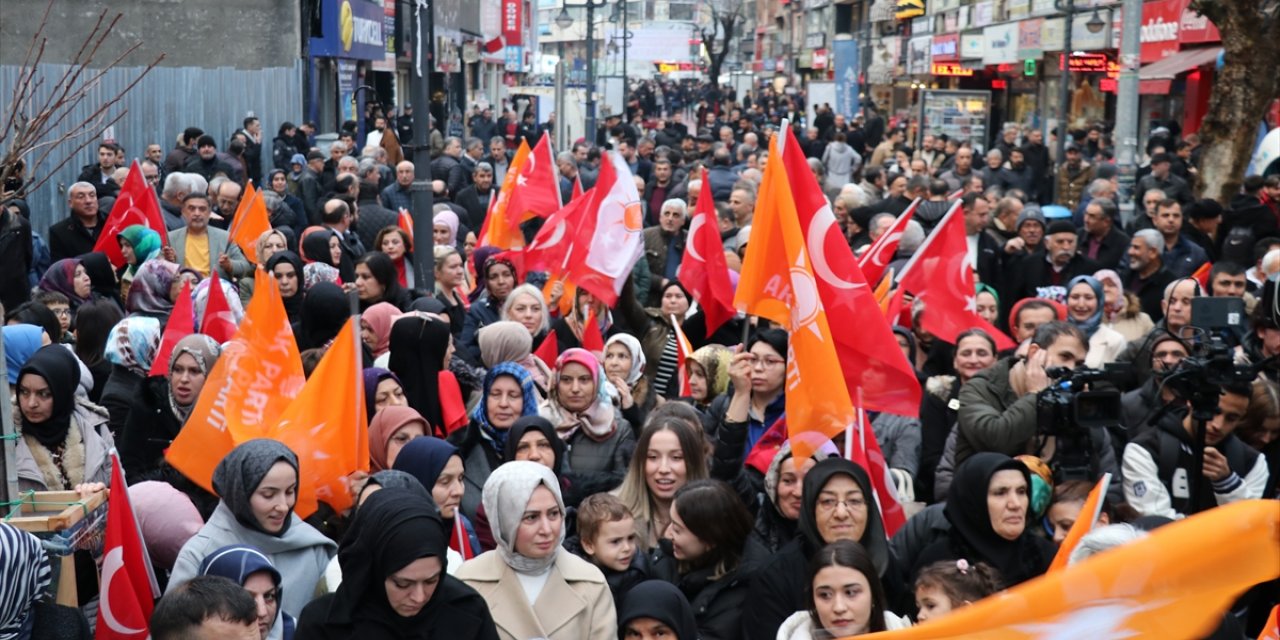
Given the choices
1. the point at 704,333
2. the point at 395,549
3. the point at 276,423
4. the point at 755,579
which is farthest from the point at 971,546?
the point at 704,333

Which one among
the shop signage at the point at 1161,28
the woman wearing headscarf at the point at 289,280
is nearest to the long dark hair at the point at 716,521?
the woman wearing headscarf at the point at 289,280

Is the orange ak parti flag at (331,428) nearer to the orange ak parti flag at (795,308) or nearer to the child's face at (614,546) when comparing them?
the child's face at (614,546)

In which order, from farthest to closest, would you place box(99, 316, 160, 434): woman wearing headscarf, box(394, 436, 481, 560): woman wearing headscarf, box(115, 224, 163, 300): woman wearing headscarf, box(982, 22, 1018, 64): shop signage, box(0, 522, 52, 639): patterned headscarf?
1. box(982, 22, 1018, 64): shop signage
2. box(115, 224, 163, 300): woman wearing headscarf
3. box(99, 316, 160, 434): woman wearing headscarf
4. box(394, 436, 481, 560): woman wearing headscarf
5. box(0, 522, 52, 639): patterned headscarf

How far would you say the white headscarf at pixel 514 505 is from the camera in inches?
194

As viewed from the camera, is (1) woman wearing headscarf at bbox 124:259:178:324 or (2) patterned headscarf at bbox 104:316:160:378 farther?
(1) woman wearing headscarf at bbox 124:259:178:324

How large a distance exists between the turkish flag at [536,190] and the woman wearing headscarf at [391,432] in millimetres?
6895

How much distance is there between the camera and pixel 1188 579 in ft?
10.2

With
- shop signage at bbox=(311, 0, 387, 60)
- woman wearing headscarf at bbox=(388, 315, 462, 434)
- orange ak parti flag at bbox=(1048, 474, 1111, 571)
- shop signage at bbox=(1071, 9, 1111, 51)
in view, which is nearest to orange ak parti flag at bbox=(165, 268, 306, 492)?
woman wearing headscarf at bbox=(388, 315, 462, 434)

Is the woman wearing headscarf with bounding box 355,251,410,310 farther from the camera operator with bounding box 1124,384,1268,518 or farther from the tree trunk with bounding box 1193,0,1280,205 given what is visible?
the tree trunk with bounding box 1193,0,1280,205

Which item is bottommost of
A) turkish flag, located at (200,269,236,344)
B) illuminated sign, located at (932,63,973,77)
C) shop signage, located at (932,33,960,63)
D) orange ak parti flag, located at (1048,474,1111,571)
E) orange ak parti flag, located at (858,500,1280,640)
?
orange ak parti flag, located at (1048,474,1111,571)

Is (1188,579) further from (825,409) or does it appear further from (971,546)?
(825,409)

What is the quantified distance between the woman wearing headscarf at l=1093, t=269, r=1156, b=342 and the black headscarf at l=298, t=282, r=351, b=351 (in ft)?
13.0

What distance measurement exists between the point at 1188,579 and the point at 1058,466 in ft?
10.3

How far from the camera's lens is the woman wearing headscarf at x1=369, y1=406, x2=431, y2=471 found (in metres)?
6.32
